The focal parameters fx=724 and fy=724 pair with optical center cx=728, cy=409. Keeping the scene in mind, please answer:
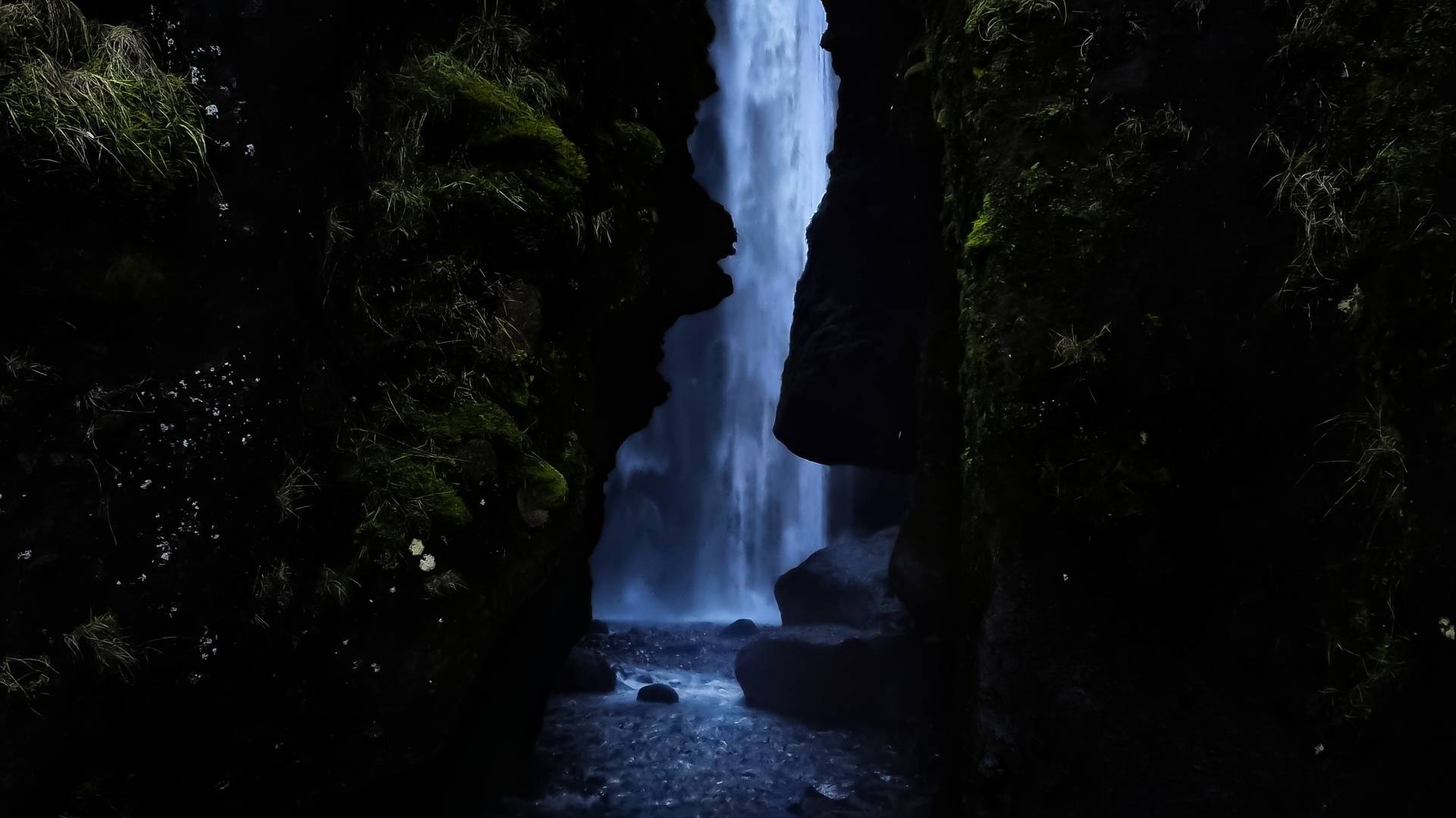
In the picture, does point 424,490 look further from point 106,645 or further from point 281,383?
point 106,645

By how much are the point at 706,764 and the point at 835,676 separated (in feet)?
15.1

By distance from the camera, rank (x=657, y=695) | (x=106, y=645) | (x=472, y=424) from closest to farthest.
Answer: (x=106, y=645)
(x=472, y=424)
(x=657, y=695)

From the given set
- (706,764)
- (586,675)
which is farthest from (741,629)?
(706,764)

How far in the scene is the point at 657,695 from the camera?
41.4 ft

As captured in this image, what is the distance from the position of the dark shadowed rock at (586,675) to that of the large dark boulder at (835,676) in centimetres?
275

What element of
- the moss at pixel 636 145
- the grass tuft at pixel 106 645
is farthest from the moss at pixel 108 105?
the moss at pixel 636 145

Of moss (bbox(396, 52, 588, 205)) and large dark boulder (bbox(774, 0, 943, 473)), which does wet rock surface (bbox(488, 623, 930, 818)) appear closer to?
large dark boulder (bbox(774, 0, 943, 473))

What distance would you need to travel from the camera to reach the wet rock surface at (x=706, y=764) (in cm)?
756

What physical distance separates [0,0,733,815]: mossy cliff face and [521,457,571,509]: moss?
2 cm

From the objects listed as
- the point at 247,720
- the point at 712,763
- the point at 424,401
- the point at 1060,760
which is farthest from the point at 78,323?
the point at 712,763

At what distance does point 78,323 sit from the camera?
3.19 m

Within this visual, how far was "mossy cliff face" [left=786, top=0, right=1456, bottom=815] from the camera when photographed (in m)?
3.67

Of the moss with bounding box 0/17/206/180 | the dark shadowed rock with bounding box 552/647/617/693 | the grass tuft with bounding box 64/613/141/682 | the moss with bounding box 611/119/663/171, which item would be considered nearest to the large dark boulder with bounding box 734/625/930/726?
the dark shadowed rock with bounding box 552/647/617/693

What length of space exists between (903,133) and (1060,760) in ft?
25.5
